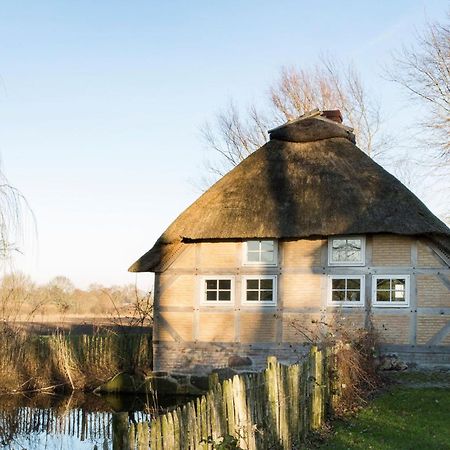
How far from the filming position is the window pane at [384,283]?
13.8m

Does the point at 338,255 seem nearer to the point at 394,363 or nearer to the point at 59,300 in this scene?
the point at 394,363

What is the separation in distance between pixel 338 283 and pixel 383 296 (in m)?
0.98

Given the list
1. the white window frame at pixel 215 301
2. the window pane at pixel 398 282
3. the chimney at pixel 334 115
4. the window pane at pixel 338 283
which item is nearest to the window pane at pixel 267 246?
the white window frame at pixel 215 301

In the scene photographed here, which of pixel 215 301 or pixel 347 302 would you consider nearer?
pixel 347 302

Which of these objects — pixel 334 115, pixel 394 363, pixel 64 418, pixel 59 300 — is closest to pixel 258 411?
pixel 64 418

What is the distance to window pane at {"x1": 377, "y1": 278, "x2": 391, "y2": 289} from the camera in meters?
13.8

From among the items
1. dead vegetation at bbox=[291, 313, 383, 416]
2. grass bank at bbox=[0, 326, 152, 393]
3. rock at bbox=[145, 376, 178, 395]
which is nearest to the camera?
dead vegetation at bbox=[291, 313, 383, 416]

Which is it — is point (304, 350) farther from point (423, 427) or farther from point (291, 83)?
point (291, 83)

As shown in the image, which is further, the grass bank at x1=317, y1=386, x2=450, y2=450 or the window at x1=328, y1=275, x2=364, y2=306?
the window at x1=328, y1=275, x2=364, y2=306

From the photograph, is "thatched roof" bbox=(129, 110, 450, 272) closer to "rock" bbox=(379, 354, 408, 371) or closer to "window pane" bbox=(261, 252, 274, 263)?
"window pane" bbox=(261, 252, 274, 263)

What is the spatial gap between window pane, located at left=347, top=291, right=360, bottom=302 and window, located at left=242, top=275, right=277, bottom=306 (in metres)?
1.60

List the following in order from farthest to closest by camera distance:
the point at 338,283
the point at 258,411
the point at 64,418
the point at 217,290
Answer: the point at 217,290
the point at 338,283
the point at 64,418
the point at 258,411

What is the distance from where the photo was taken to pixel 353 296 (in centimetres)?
1398

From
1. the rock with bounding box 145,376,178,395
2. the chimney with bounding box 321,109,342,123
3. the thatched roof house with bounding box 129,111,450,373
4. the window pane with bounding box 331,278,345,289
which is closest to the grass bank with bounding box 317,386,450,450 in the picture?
the thatched roof house with bounding box 129,111,450,373
